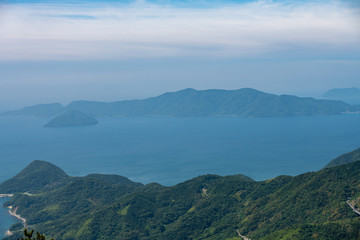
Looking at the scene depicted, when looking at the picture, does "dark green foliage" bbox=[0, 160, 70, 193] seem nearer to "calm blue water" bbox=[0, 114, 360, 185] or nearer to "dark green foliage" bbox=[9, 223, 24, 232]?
"calm blue water" bbox=[0, 114, 360, 185]

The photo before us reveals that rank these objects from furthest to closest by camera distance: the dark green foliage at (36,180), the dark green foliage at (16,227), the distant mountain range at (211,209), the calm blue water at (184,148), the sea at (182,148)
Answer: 1. the calm blue water at (184,148)
2. the sea at (182,148)
3. the dark green foliage at (36,180)
4. the dark green foliage at (16,227)
5. the distant mountain range at (211,209)

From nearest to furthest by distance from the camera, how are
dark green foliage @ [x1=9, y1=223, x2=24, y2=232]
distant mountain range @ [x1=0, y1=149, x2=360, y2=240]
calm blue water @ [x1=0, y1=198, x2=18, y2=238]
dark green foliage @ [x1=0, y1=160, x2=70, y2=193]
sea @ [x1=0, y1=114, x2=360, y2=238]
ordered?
distant mountain range @ [x1=0, y1=149, x2=360, y2=240]
dark green foliage @ [x1=9, y1=223, x2=24, y2=232]
calm blue water @ [x1=0, y1=198, x2=18, y2=238]
dark green foliage @ [x1=0, y1=160, x2=70, y2=193]
sea @ [x1=0, y1=114, x2=360, y2=238]

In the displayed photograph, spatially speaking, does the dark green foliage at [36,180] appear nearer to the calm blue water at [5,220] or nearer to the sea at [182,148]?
the calm blue water at [5,220]

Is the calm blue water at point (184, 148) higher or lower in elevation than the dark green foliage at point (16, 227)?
higher

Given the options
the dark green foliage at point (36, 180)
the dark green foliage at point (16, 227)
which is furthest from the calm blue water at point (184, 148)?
the dark green foliage at point (16, 227)

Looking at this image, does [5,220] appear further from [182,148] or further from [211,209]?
[182,148]

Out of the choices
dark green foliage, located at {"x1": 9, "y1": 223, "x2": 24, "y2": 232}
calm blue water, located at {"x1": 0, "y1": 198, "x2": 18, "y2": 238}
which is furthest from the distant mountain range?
calm blue water, located at {"x1": 0, "y1": 198, "x2": 18, "y2": 238}
